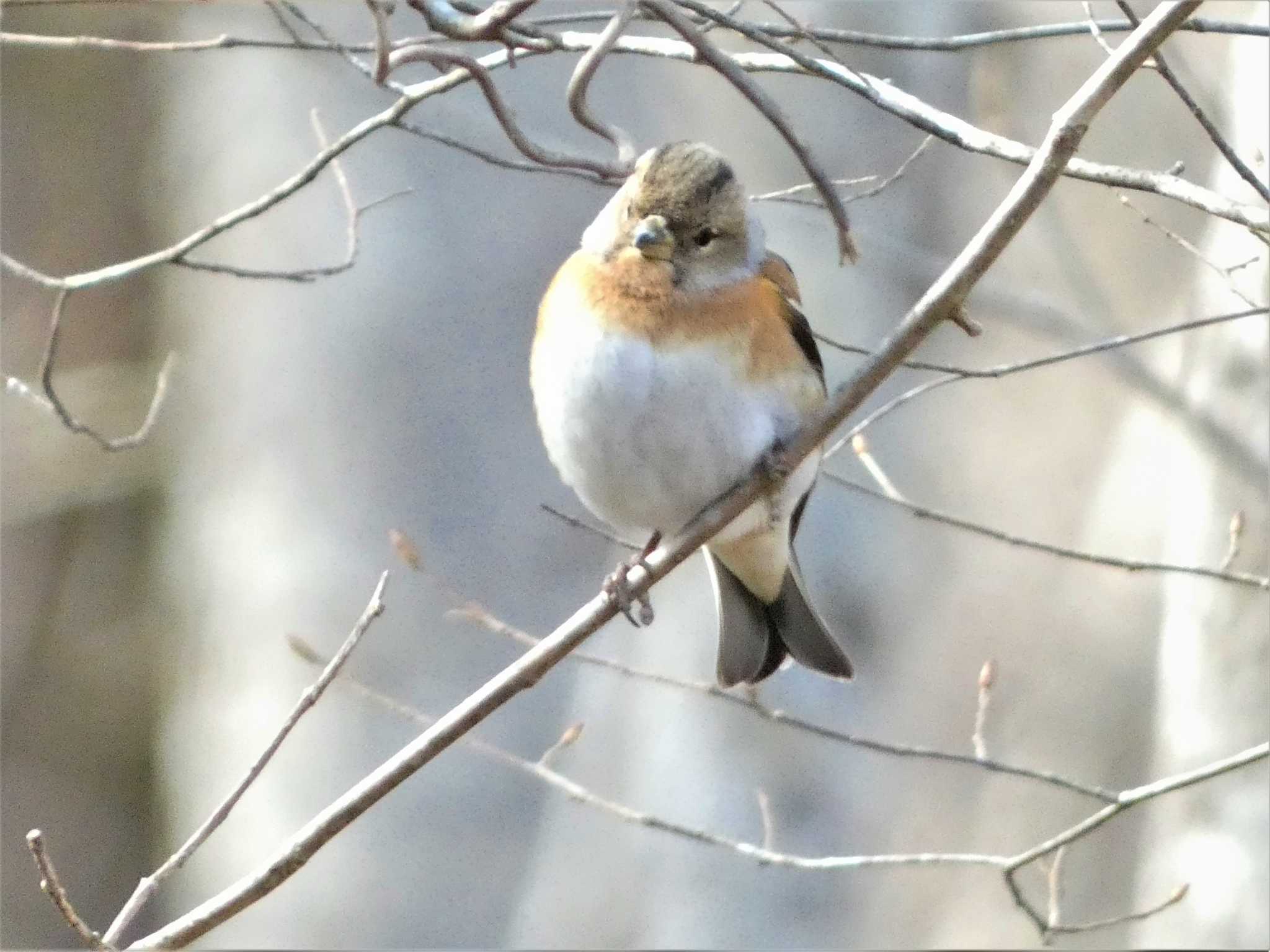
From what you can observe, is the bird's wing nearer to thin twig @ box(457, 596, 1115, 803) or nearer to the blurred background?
thin twig @ box(457, 596, 1115, 803)

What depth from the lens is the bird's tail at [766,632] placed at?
2.61 meters

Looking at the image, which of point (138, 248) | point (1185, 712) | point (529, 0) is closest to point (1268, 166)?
point (1185, 712)

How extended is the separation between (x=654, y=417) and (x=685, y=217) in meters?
0.32

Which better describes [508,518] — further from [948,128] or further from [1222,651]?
[948,128]

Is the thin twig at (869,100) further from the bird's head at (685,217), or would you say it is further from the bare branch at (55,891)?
the bare branch at (55,891)

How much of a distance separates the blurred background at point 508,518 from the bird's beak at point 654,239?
148cm

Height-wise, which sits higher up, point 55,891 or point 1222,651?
point 1222,651

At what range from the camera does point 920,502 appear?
15.3ft

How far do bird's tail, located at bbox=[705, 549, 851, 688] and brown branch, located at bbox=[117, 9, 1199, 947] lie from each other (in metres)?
0.77

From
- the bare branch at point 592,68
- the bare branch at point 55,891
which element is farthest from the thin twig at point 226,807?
the bare branch at point 592,68

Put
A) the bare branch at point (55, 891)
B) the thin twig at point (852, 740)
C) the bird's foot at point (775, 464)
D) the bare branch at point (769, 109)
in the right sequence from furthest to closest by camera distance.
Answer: the thin twig at point (852, 740)
the bird's foot at point (775, 464)
the bare branch at point (55, 891)
the bare branch at point (769, 109)

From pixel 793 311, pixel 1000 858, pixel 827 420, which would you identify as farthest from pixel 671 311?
pixel 1000 858

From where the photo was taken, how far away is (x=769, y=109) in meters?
1.24

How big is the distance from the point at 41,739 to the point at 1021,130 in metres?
4.49
